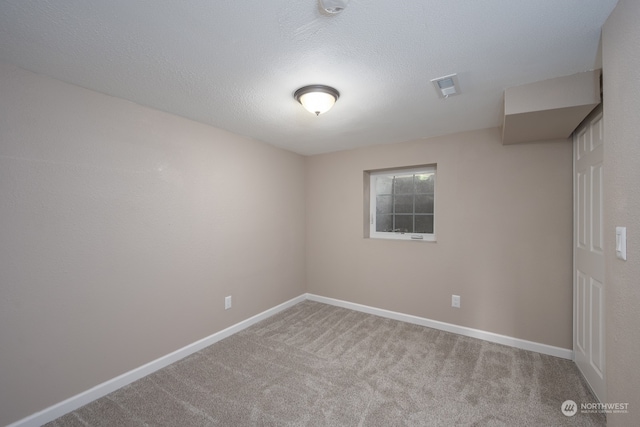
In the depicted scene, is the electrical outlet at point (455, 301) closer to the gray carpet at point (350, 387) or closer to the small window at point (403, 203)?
the gray carpet at point (350, 387)

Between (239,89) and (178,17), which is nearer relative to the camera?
(178,17)

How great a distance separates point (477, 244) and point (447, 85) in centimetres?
173

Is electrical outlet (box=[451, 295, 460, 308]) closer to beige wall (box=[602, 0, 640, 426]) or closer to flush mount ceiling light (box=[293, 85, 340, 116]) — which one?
beige wall (box=[602, 0, 640, 426])

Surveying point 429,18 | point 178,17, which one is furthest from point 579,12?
point 178,17

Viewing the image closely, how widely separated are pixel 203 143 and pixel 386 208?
2.36 m

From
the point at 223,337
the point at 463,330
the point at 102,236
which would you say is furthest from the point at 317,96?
the point at 463,330

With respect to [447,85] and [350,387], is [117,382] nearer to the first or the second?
[350,387]

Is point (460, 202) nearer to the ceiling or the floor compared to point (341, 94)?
nearer to the floor

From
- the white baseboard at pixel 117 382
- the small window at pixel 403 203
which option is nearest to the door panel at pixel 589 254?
the small window at pixel 403 203

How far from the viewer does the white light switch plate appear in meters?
1.04

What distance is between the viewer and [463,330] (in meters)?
2.77

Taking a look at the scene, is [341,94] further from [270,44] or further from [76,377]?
[76,377]

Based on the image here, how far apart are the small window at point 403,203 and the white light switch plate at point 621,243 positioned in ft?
6.61

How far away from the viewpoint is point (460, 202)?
2812mm
